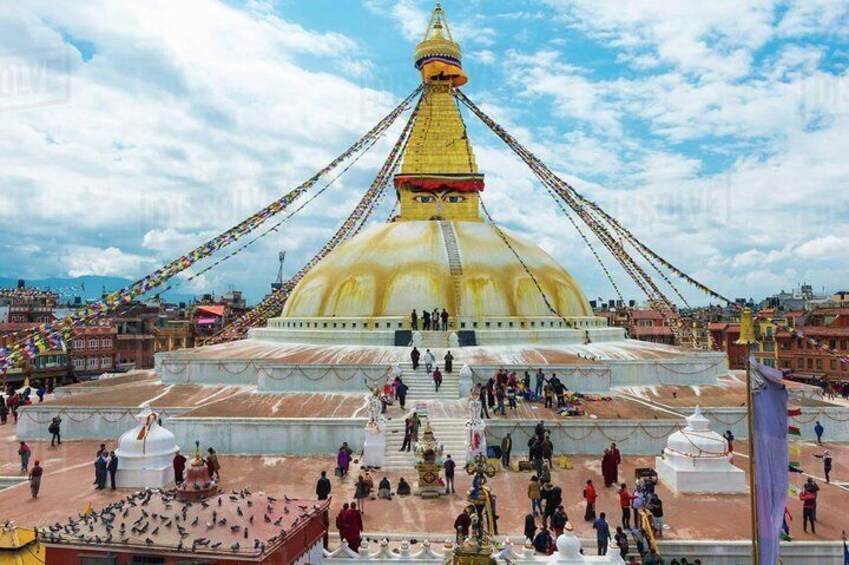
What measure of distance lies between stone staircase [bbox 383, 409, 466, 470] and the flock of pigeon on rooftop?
611 centimetres

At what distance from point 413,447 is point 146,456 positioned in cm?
528

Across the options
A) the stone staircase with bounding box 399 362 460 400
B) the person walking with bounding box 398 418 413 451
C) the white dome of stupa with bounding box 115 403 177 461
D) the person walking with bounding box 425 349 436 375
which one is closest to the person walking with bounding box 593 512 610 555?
the person walking with bounding box 398 418 413 451

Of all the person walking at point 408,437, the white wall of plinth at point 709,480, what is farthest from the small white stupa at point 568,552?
the person walking at point 408,437

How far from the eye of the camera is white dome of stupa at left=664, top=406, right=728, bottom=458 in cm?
1204

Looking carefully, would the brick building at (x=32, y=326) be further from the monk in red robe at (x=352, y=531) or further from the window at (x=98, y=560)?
the window at (x=98, y=560)

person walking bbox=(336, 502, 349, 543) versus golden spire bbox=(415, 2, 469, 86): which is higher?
golden spire bbox=(415, 2, 469, 86)

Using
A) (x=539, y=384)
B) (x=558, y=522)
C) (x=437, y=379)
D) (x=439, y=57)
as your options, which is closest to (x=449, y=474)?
(x=558, y=522)

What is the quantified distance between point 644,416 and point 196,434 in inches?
405

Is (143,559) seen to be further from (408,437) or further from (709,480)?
(709,480)

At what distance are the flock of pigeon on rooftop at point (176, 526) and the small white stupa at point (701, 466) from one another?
7905mm

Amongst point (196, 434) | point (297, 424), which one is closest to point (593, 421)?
point (297, 424)

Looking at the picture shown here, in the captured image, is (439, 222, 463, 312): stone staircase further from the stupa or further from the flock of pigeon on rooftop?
the flock of pigeon on rooftop

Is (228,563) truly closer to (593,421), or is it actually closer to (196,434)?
(196,434)

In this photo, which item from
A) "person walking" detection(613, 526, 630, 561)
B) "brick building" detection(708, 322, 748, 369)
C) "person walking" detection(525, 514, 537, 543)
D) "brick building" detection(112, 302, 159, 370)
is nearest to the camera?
"person walking" detection(613, 526, 630, 561)
